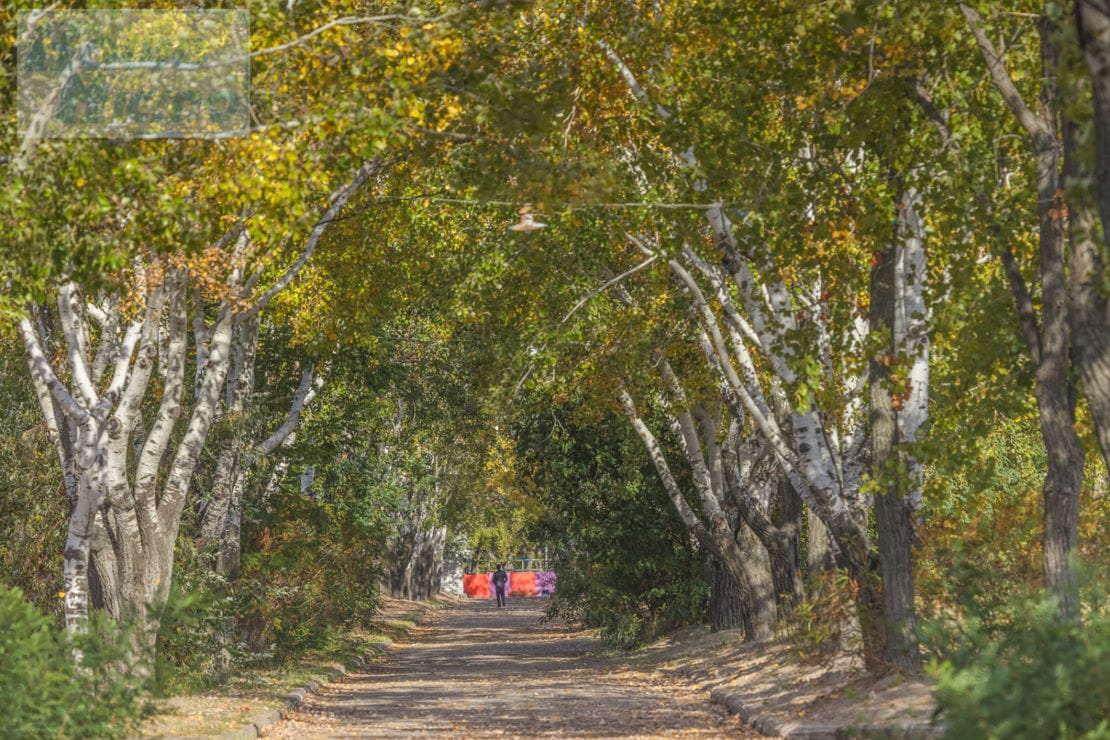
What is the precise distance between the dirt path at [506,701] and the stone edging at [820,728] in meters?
0.18

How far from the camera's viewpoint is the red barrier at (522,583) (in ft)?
284

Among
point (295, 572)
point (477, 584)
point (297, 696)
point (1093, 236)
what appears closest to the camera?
point (1093, 236)

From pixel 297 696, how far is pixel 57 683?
8830 millimetres

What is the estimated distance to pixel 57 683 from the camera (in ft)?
36.9

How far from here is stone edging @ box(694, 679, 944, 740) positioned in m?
11.7

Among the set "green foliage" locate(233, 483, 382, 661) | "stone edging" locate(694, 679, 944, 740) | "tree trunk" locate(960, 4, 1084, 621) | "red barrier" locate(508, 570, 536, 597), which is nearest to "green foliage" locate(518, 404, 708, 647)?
"green foliage" locate(233, 483, 382, 661)

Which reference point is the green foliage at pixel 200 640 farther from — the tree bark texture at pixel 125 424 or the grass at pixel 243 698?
the tree bark texture at pixel 125 424

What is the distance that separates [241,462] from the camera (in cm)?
2247

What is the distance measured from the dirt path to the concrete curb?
14cm

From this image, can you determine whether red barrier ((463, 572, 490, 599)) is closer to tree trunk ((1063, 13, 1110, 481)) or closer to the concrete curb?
the concrete curb

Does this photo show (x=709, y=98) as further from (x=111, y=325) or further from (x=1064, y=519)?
(x=111, y=325)

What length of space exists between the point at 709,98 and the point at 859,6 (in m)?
Result: 2.43

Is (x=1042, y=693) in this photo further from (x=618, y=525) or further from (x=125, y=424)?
(x=618, y=525)

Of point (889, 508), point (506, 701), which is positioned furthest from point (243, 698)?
point (889, 508)
